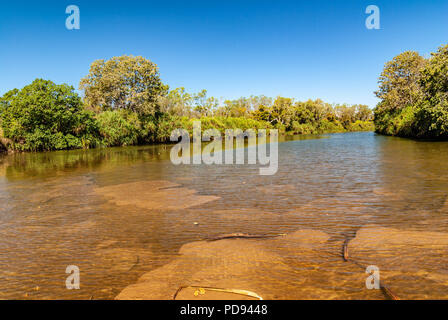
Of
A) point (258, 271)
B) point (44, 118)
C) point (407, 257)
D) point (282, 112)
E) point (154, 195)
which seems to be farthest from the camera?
point (282, 112)

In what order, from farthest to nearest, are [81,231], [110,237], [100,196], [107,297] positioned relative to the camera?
[100,196], [81,231], [110,237], [107,297]

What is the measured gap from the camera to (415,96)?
3516cm

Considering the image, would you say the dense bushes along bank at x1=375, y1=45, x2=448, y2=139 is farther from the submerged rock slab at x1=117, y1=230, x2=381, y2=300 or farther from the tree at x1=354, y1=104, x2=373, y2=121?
the tree at x1=354, y1=104, x2=373, y2=121

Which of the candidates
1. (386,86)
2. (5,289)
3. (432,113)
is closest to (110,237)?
(5,289)

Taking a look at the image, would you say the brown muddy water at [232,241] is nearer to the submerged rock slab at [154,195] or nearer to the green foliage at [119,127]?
the submerged rock slab at [154,195]

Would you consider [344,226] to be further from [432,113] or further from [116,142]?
[116,142]

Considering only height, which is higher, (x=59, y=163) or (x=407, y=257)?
(x=59, y=163)

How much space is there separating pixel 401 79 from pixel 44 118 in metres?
55.7

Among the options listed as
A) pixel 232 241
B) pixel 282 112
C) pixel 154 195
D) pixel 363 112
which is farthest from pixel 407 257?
pixel 363 112

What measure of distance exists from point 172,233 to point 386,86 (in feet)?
187

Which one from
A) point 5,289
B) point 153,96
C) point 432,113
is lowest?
point 5,289

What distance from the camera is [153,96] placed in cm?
4603

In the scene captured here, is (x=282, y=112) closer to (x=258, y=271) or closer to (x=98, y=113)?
(x=98, y=113)

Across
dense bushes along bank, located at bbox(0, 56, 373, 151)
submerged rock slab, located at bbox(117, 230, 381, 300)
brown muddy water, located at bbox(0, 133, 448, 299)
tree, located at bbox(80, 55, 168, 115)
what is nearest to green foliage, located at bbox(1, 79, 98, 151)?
dense bushes along bank, located at bbox(0, 56, 373, 151)
